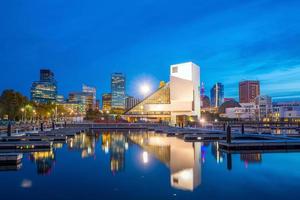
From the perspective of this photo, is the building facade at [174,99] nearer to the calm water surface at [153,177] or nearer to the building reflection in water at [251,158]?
the building reflection in water at [251,158]

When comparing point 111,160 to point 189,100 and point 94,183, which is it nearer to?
point 94,183

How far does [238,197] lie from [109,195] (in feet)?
12.3

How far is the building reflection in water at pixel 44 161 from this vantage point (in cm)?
1311

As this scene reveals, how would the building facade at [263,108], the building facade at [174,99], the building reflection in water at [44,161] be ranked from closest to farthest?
1. the building reflection in water at [44,161]
2. the building facade at [174,99]
3. the building facade at [263,108]

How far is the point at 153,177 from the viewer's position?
11.5 metres

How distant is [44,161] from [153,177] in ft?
22.4

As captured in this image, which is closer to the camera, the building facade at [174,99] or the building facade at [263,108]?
the building facade at [174,99]

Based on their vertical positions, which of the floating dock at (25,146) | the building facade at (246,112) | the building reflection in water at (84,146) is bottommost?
the building reflection in water at (84,146)

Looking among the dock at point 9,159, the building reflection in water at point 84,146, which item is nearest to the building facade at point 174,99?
the building reflection in water at point 84,146

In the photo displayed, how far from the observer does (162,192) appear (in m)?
9.34

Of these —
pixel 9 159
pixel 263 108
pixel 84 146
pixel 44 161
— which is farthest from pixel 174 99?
pixel 9 159

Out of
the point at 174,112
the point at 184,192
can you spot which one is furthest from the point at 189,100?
the point at 184,192

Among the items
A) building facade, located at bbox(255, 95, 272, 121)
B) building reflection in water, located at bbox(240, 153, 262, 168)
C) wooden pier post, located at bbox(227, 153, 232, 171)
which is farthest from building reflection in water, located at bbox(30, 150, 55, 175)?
building facade, located at bbox(255, 95, 272, 121)

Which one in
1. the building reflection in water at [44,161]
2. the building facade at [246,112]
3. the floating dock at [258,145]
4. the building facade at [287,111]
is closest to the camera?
the building reflection in water at [44,161]
